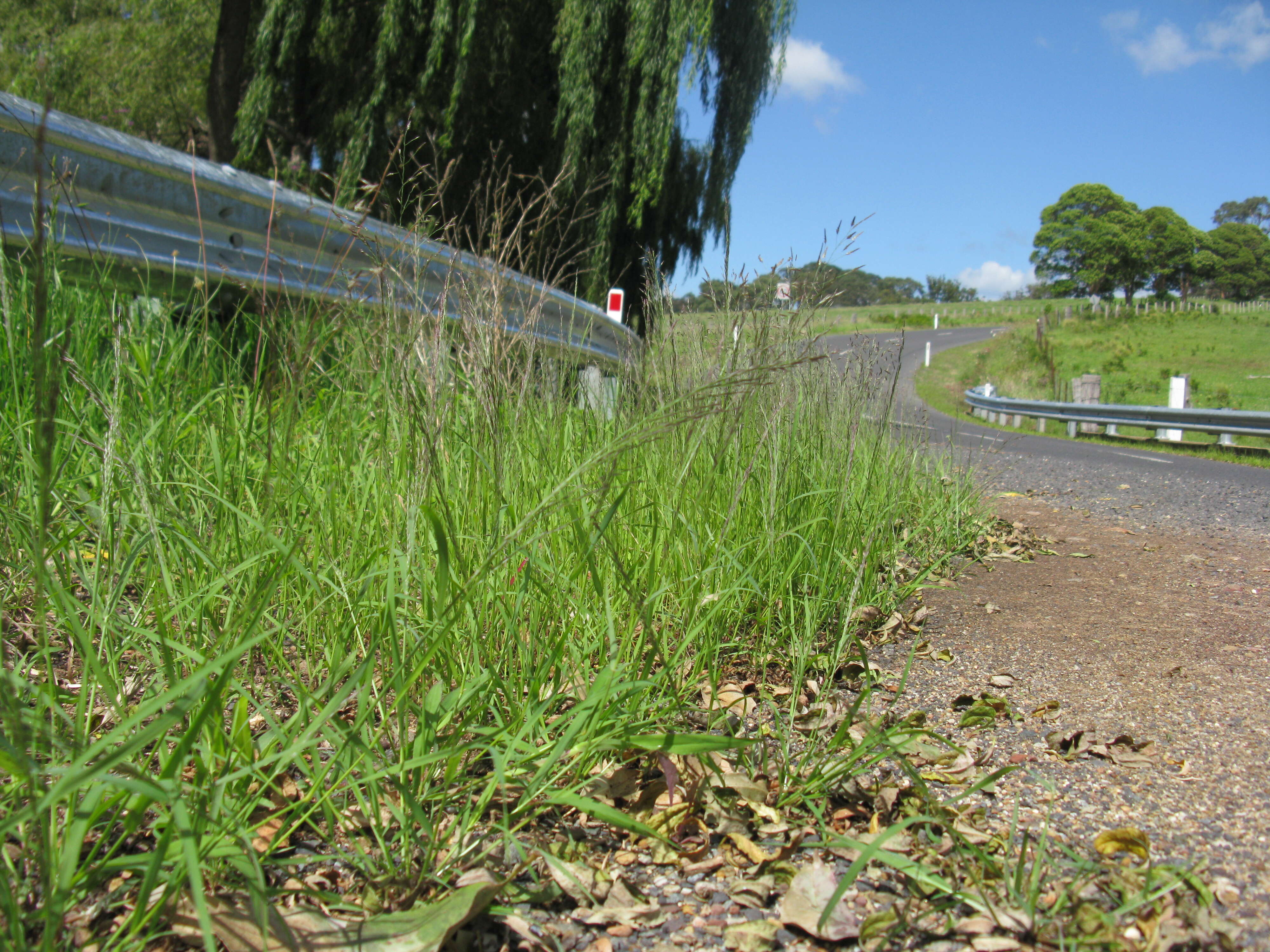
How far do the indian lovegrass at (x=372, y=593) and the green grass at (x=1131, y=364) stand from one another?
398 inches

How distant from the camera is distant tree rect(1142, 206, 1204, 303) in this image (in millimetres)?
83938

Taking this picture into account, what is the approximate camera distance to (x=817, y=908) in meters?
1.14

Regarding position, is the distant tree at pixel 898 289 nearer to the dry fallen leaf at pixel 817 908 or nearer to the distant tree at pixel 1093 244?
the distant tree at pixel 1093 244

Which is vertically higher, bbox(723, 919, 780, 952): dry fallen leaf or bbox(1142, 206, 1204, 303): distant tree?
bbox(1142, 206, 1204, 303): distant tree

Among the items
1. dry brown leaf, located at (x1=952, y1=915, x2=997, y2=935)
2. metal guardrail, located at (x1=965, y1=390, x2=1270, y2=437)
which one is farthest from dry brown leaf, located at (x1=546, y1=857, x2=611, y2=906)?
metal guardrail, located at (x1=965, y1=390, x2=1270, y2=437)

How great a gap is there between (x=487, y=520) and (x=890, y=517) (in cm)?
139

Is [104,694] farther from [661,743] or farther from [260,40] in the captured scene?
[260,40]

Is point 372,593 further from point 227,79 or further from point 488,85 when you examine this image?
point 227,79

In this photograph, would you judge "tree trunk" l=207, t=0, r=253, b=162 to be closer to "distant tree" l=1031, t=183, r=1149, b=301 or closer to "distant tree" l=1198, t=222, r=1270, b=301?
"distant tree" l=1031, t=183, r=1149, b=301

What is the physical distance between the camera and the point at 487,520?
1.84 m

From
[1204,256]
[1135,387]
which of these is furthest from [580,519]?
[1204,256]

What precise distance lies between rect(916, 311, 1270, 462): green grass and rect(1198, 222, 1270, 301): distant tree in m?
64.0

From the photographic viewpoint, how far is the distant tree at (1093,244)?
83.3 m

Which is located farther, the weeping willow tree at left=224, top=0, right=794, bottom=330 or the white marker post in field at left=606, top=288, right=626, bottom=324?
the weeping willow tree at left=224, top=0, right=794, bottom=330
